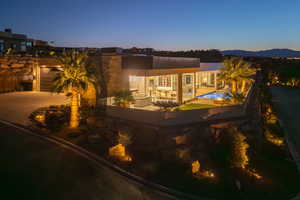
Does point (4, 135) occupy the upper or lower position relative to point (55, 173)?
upper

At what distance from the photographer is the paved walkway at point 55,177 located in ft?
24.5

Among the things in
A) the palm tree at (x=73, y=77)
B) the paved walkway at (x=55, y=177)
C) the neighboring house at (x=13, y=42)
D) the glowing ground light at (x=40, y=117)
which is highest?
the neighboring house at (x=13, y=42)

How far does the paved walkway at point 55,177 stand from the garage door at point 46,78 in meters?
16.8

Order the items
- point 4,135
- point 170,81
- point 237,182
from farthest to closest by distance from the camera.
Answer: point 170,81, point 4,135, point 237,182

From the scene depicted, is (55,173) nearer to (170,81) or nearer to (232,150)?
(232,150)

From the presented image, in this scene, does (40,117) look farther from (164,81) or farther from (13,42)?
(13,42)

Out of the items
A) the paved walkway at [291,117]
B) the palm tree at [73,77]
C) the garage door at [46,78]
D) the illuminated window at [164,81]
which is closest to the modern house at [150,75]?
the illuminated window at [164,81]

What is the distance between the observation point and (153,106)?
55.8ft

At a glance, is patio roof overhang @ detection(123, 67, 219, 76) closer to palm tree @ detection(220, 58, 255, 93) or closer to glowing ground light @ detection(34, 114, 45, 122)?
palm tree @ detection(220, 58, 255, 93)

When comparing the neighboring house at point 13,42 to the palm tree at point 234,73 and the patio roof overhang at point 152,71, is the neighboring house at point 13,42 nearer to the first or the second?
the patio roof overhang at point 152,71

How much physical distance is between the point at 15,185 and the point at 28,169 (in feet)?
3.77

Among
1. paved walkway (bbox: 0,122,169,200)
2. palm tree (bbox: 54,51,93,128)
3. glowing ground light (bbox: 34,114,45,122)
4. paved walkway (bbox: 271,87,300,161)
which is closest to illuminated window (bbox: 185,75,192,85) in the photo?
paved walkway (bbox: 271,87,300,161)

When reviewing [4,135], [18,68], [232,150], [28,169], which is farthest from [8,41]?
[232,150]

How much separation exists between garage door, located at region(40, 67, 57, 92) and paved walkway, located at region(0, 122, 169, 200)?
16.8 m
